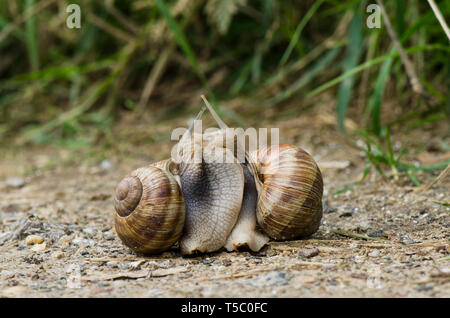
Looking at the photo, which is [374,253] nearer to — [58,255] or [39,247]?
[58,255]

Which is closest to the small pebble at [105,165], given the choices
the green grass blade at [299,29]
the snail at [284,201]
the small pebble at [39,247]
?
the green grass blade at [299,29]

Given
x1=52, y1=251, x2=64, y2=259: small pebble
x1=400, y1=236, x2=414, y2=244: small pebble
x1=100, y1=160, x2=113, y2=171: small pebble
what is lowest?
x1=52, y1=251, x2=64, y2=259: small pebble

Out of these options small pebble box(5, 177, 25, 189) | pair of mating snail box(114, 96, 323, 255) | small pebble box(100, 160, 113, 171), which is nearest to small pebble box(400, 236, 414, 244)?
pair of mating snail box(114, 96, 323, 255)

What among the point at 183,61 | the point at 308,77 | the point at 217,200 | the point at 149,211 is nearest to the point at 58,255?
the point at 149,211

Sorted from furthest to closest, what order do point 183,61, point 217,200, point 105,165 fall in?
point 183,61 < point 105,165 < point 217,200

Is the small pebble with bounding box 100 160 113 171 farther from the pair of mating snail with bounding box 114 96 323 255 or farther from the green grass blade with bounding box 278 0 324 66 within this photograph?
the pair of mating snail with bounding box 114 96 323 255

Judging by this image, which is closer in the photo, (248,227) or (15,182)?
(248,227)

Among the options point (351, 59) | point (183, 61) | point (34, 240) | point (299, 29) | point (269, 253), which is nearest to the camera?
point (269, 253)

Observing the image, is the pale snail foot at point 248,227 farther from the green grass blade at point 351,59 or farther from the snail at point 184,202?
the green grass blade at point 351,59
